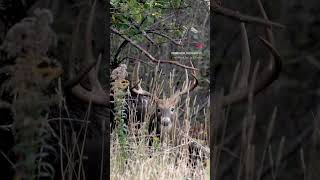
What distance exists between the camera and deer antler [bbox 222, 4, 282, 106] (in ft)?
7.61

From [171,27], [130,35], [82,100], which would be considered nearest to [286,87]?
[82,100]

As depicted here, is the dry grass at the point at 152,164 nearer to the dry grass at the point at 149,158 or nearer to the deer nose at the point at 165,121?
the dry grass at the point at 149,158

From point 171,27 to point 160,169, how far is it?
161 cm

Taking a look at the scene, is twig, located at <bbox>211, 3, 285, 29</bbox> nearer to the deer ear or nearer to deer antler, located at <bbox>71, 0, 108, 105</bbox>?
deer antler, located at <bbox>71, 0, 108, 105</bbox>

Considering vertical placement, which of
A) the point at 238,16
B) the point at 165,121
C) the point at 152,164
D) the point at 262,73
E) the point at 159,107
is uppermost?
the point at 238,16

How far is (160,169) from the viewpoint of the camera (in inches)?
146

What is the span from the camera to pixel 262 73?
2.34 m

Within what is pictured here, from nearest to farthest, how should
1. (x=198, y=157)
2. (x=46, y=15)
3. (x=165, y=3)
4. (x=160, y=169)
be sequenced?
(x=46, y=15) → (x=160, y=169) → (x=198, y=157) → (x=165, y=3)

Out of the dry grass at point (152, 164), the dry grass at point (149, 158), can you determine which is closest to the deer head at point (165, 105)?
the dry grass at point (149, 158)

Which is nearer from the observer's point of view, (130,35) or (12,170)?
(12,170)

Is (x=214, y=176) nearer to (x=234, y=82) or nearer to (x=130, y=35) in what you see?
(x=234, y=82)

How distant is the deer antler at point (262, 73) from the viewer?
2.32 m

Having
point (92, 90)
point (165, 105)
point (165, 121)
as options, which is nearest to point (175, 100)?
point (165, 105)

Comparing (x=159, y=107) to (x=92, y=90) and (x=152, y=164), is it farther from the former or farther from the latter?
(x=92, y=90)
